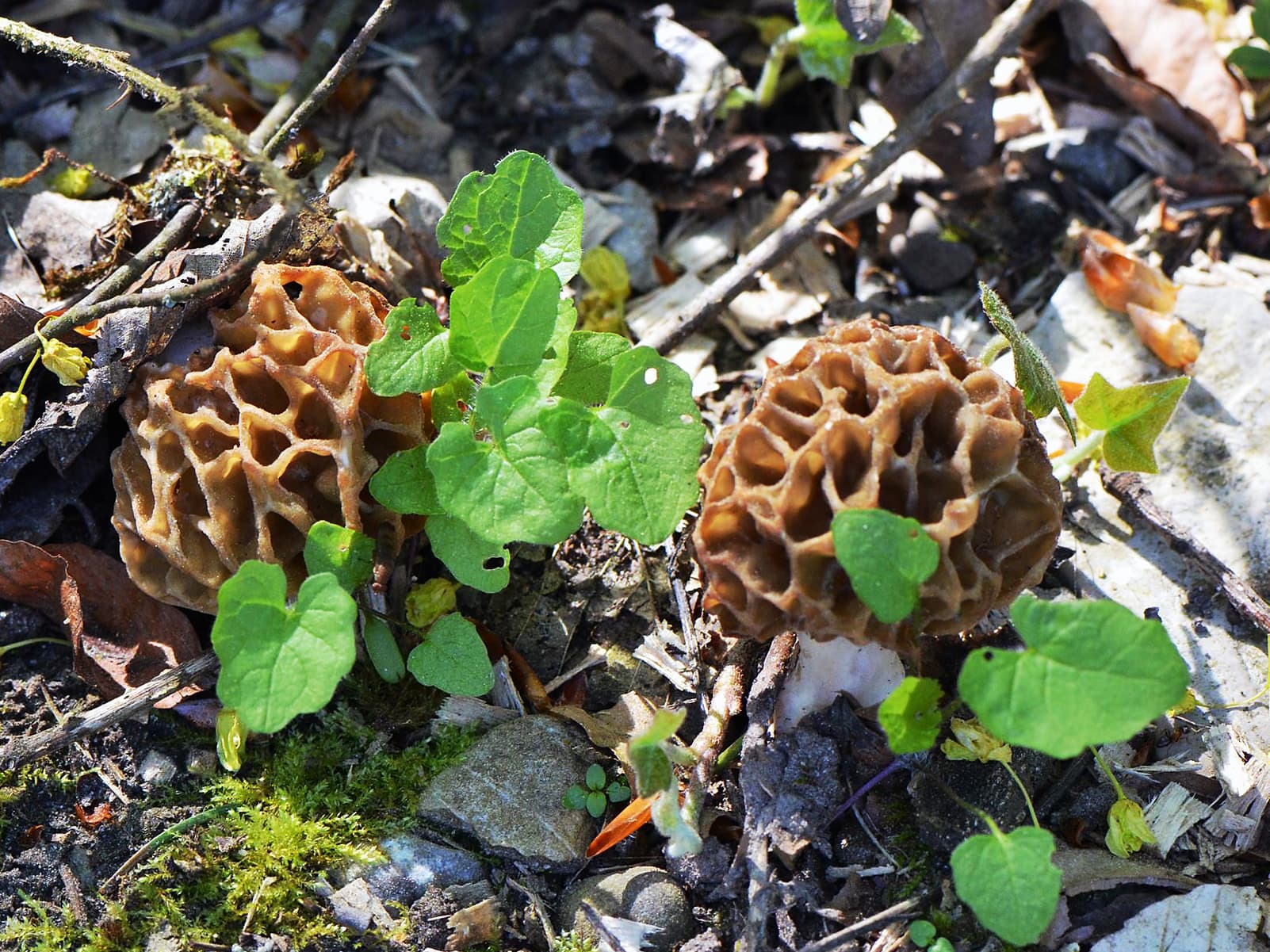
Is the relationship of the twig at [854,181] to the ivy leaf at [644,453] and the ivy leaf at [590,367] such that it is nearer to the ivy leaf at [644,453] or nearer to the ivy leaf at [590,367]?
the ivy leaf at [590,367]

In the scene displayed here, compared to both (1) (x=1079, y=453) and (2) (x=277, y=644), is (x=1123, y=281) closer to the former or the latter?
(1) (x=1079, y=453)

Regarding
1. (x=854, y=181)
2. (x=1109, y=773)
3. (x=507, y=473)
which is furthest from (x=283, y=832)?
(x=854, y=181)

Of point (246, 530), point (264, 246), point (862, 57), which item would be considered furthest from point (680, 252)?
point (246, 530)

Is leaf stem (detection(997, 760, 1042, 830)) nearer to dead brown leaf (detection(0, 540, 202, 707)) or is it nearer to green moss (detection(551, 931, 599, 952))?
green moss (detection(551, 931, 599, 952))

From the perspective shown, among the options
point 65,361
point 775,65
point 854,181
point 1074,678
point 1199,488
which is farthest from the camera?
point 775,65

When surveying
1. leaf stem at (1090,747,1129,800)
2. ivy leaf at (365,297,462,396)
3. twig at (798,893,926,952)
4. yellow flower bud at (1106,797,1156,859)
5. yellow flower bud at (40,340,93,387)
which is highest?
ivy leaf at (365,297,462,396)

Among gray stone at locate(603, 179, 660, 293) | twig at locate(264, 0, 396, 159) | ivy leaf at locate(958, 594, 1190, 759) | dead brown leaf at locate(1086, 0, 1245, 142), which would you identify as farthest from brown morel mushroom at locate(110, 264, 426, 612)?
dead brown leaf at locate(1086, 0, 1245, 142)

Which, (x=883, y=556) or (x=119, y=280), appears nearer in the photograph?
(x=883, y=556)

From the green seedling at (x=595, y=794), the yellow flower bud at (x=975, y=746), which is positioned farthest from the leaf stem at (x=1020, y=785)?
the green seedling at (x=595, y=794)
